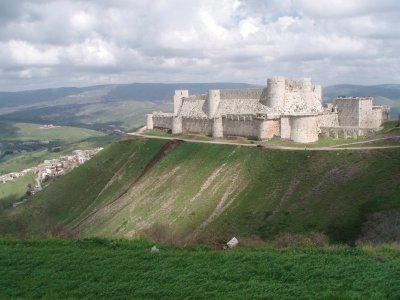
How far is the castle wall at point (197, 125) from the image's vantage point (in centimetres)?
7862

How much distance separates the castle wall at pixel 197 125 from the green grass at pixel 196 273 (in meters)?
55.2

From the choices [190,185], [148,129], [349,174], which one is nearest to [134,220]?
[190,185]

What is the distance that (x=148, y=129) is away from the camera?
99500 millimetres

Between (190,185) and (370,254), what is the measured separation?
38372 mm

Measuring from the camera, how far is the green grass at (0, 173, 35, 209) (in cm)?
11236

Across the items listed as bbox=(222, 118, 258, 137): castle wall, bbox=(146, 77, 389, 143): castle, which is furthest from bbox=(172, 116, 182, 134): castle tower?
bbox=(222, 118, 258, 137): castle wall

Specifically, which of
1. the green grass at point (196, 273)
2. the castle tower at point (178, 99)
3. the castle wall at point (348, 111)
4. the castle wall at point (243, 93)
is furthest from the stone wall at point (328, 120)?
the green grass at point (196, 273)

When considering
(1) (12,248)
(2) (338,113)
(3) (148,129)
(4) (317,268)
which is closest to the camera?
(4) (317,268)

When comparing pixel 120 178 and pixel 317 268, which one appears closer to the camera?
pixel 317 268

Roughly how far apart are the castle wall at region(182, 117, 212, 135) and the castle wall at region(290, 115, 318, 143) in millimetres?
18069

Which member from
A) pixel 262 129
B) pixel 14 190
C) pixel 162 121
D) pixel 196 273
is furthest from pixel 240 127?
pixel 14 190

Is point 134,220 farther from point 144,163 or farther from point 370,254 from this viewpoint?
point 370,254

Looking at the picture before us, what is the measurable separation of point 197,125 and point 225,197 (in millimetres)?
30475

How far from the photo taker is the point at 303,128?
62688mm
